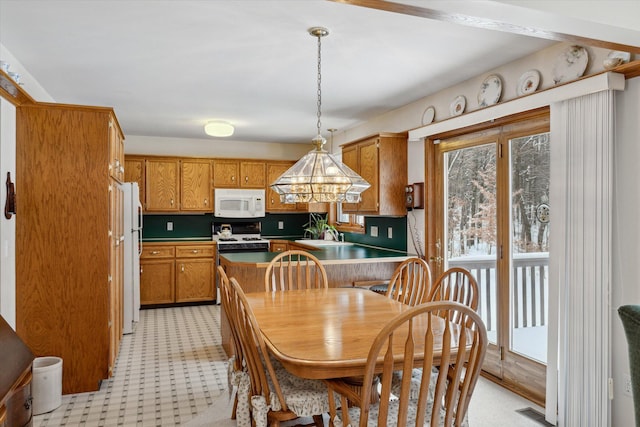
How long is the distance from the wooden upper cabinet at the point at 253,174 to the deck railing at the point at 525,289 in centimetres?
390

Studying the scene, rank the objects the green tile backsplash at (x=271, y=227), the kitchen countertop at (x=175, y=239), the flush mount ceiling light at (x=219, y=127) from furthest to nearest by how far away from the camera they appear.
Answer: the kitchen countertop at (x=175, y=239)
the flush mount ceiling light at (x=219, y=127)
the green tile backsplash at (x=271, y=227)

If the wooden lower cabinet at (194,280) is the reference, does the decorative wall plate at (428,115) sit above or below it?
above

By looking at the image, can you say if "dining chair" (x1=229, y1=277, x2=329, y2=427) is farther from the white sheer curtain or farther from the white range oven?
the white range oven

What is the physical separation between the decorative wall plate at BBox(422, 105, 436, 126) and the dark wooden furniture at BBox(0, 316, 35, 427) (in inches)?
139

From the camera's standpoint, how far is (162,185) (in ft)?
20.3

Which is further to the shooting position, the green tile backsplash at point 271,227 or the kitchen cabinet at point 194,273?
the kitchen cabinet at point 194,273

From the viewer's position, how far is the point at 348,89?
3.97 m

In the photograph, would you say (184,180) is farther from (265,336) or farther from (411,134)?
(265,336)

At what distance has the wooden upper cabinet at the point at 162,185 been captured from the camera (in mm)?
6109

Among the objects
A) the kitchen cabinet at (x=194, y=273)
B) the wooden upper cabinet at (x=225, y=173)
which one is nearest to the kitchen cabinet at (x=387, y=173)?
the wooden upper cabinet at (x=225, y=173)

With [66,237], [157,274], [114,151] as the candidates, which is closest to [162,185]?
[157,274]

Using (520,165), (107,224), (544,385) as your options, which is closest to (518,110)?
(520,165)

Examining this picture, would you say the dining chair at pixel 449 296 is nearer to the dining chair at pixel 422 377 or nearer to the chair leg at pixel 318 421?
the dining chair at pixel 422 377

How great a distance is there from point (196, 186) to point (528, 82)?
15.3ft
